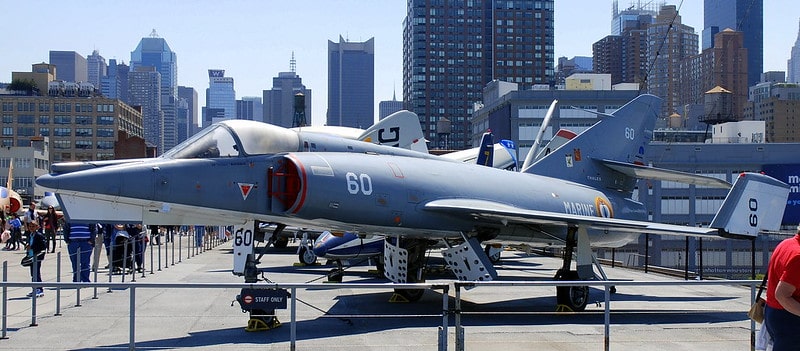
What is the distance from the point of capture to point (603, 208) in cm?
1816

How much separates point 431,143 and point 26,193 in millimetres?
113263

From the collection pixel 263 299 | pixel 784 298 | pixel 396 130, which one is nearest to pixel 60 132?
pixel 396 130

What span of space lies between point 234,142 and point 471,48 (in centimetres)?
18750

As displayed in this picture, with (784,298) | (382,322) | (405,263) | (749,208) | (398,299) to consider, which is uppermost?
(749,208)

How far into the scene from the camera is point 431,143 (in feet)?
643

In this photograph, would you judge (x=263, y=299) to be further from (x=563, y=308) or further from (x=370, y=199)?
(x=563, y=308)

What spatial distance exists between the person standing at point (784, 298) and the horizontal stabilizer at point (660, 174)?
10102 millimetres

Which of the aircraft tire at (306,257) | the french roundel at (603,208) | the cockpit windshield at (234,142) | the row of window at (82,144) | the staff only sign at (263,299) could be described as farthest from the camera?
the row of window at (82,144)

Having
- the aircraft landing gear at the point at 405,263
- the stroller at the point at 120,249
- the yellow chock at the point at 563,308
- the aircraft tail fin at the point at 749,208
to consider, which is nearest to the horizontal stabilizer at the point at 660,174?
the aircraft tail fin at the point at 749,208

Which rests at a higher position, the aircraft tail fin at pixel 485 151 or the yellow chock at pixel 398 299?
the aircraft tail fin at pixel 485 151

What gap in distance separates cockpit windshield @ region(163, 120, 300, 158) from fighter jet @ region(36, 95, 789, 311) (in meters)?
0.02

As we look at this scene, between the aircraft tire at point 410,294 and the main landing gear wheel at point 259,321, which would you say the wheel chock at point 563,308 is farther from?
the main landing gear wheel at point 259,321

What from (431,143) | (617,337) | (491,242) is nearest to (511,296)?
(491,242)

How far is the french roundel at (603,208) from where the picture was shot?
707 inches
